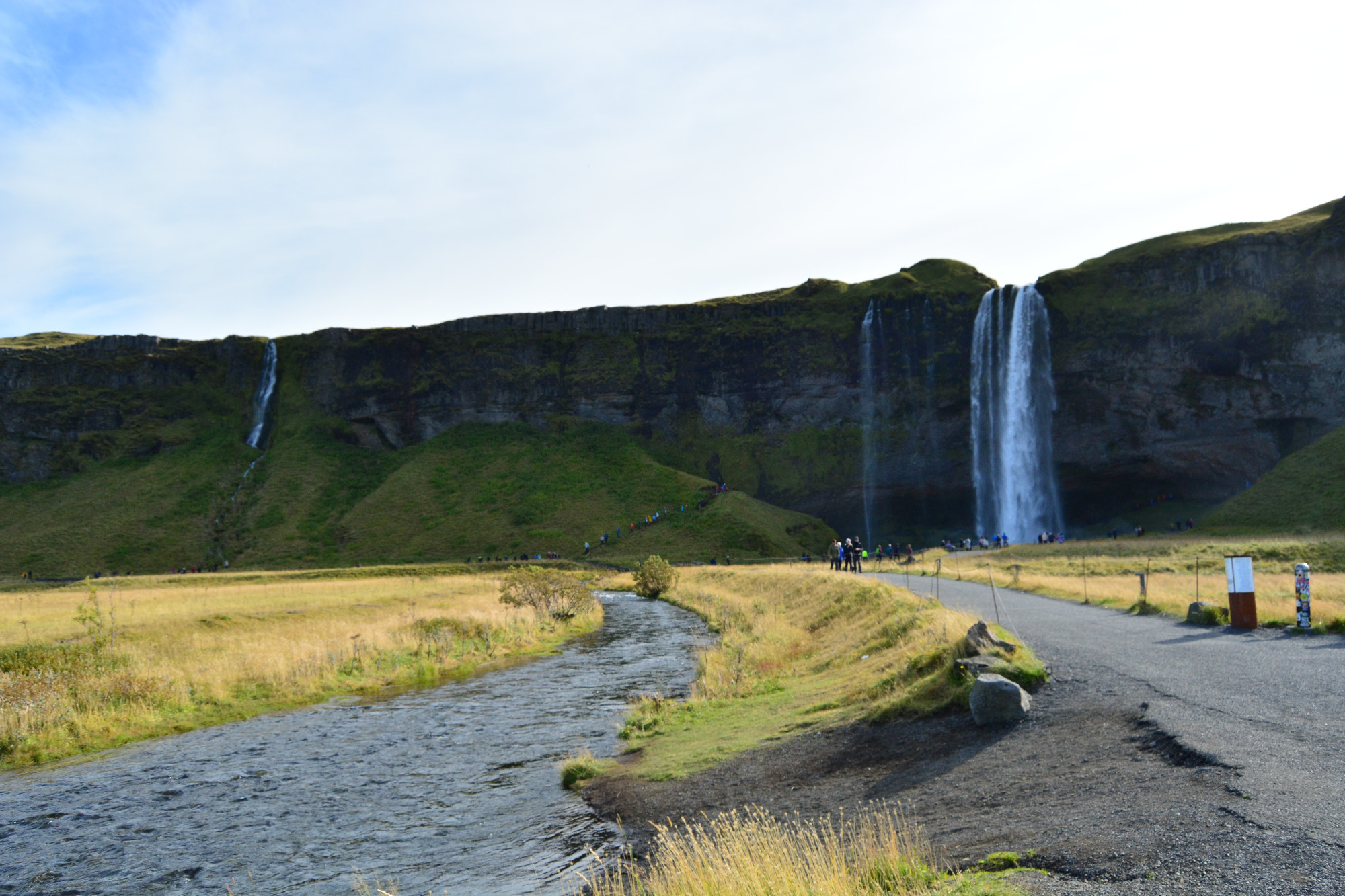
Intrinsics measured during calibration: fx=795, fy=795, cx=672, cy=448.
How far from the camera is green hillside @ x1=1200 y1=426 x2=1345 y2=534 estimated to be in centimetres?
5934

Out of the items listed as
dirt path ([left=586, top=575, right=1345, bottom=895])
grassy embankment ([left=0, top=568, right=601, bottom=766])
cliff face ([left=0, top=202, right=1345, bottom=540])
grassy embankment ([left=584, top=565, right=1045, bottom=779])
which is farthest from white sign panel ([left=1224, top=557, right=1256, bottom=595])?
cliff face ([left=0, top=202, right=1345, bottom=540])

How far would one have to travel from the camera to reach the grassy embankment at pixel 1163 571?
68.8 feet

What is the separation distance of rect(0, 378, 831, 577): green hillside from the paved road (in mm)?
59117

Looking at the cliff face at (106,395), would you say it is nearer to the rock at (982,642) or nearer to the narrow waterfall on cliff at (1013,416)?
the narrow waterfall on cliff at (1013,416)

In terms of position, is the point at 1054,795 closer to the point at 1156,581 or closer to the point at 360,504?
the point at 1156,581

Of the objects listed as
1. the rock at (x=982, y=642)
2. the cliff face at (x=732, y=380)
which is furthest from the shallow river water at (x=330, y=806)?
the cliff face at (x=732, y=380)

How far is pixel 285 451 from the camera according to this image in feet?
361

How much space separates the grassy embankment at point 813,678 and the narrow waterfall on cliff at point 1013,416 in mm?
56899

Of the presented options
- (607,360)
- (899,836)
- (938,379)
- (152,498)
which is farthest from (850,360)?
(899,836)

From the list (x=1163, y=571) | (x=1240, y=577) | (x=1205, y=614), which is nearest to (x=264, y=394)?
(x=1163, y=571)

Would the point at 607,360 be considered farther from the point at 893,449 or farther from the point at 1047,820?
the point at 1047,820

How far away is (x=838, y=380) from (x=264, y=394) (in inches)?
3311

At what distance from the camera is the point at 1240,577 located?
17.7m

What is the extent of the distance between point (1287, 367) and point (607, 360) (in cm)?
7737
